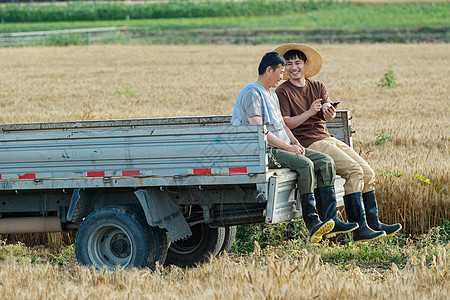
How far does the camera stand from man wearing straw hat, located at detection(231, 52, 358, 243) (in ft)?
21.2

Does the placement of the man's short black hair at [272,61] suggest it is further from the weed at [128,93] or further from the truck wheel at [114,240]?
the weed at [128,93]

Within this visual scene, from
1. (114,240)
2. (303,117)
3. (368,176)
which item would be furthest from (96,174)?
(368,176)

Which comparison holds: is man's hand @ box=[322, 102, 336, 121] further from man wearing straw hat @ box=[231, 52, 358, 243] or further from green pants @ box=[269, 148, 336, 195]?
green pants @ box=[269, 148, 336, 195]

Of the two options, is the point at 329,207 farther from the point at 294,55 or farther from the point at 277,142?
the point at 294,55

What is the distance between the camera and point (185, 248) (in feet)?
25.1

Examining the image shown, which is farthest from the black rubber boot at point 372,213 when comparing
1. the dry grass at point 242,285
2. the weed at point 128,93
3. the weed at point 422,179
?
the weed at point 128,93

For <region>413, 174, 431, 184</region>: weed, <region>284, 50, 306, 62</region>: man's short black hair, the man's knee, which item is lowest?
<region>413, 174, 431, 184</region>: weed

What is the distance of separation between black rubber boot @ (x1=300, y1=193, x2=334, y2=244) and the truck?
0.13 metres

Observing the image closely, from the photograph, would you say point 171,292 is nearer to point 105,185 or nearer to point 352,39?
point 105,185

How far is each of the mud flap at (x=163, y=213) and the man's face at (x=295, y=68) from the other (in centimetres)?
193

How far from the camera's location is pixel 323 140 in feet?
24.1

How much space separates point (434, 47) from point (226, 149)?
3692 centimetres

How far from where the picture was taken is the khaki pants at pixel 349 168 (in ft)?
22.8

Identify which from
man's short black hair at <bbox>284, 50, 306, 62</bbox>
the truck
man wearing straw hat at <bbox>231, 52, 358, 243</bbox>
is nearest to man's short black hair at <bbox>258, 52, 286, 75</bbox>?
man wearing straw hat at <bbox>231, 52, 358, 243</bbox>
